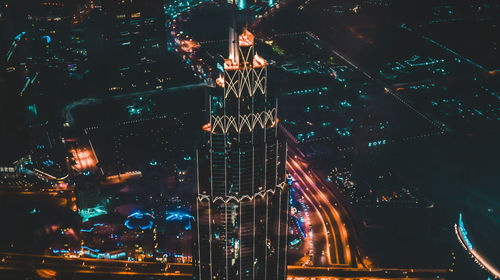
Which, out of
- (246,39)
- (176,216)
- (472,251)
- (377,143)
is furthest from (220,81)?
(377,143)

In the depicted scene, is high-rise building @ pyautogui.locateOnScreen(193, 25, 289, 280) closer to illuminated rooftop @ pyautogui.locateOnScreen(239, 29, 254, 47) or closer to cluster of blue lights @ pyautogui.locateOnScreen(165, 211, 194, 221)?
illuminated rooftop @ pyautogui.locateOnScreen(239, 29, 254, 47)

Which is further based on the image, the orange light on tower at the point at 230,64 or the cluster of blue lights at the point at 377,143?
the cluster of blue lights at the point at 377,143

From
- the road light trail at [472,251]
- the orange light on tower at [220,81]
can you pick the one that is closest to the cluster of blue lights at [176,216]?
the road light trail at [472,251]

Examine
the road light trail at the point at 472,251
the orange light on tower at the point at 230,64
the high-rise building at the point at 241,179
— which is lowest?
the road light trail at the point at 472,251

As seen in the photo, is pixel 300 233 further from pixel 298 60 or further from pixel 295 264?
pixel 298 60

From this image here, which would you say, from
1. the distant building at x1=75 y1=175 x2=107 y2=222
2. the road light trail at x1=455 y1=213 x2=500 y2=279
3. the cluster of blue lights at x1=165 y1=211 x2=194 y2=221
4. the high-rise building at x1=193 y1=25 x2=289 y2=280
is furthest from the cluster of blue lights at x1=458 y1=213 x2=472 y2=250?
the distant building at x1=75 y1=175 x2=107 y2=222

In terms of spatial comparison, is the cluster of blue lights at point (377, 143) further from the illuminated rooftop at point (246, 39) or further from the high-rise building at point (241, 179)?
the illuminated rooftop at point (246, 39)

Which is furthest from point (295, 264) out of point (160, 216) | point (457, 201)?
point (457, 201)

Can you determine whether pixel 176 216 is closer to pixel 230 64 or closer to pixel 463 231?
pixel 463 231
